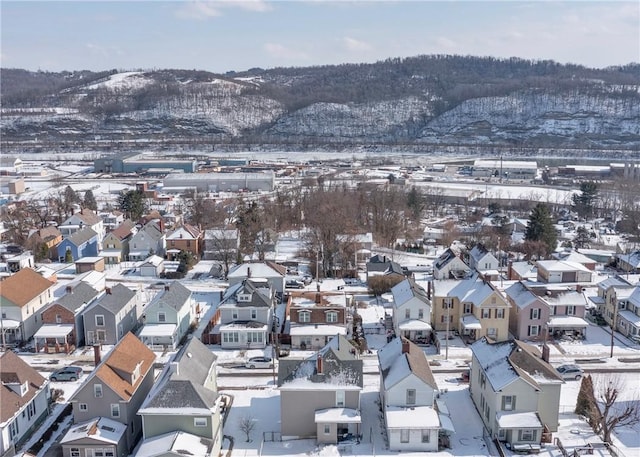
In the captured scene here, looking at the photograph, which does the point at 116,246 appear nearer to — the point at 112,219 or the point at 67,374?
the point at 112,219

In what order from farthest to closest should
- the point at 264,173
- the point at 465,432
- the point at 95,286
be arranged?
the point at 264,173 → the point at 95,286 → the point at 465,432

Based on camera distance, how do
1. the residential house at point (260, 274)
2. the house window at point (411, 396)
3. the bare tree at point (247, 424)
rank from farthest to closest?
1. the residential house at point (260, 274)
2. the bare tree at point (247, 424)
3. the house window at point (411, 396)

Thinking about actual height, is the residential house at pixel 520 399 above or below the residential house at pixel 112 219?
below

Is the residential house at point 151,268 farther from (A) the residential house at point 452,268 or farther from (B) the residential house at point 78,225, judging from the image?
(A) the residential house at point 452,268

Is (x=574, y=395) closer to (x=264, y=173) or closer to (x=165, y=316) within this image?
(x=165, y=316)

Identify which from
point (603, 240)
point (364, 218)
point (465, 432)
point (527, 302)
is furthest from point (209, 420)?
point (603, 240)

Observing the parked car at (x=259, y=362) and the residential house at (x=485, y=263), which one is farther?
the residential house at (x=485, y=263)

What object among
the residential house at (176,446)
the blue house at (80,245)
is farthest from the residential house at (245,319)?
the blue house at (80,245)
